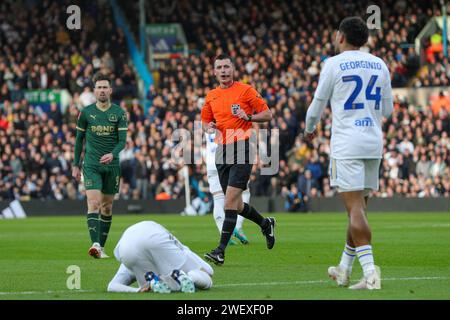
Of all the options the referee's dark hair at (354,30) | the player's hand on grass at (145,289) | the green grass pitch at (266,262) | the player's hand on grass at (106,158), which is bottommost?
the green grass pitch at (266,262)

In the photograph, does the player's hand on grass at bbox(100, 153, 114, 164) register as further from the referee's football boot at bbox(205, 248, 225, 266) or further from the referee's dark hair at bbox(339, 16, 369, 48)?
the referee's dark hair at bbox(339, 16, 369, 48)

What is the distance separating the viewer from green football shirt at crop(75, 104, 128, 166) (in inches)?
654

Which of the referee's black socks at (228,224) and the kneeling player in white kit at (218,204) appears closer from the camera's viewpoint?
the referee's black socks at (228,224)

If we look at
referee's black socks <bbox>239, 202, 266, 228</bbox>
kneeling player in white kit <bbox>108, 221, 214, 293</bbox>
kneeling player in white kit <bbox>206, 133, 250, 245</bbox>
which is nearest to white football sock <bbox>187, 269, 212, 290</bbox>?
kneeling player in white kit <bbox>108, 221, 214, 293</bbox>

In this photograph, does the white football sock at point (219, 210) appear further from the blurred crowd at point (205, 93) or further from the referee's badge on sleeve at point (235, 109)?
the blurred crowd at point (205, 93)

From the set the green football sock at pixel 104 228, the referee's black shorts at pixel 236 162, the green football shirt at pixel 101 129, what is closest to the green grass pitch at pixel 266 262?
the green football sock at pixel 104 228

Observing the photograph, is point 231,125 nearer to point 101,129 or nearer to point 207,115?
point 207,115

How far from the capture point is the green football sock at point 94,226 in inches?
645

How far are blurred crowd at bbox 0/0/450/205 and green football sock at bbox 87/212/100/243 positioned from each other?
18.5 m

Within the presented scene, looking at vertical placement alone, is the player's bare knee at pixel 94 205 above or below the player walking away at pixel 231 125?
below

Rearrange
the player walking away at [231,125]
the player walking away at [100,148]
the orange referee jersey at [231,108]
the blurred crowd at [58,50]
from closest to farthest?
1. the player walking away at [231,125]
2. the orange referee jersey at [231,108]
3. the player walking away at [100,148]
4. the blurred crowd at [58,50]

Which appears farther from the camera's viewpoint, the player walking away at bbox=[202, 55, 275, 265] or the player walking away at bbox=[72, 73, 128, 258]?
the player walking away at bbox=[72, 73, 128, 258]

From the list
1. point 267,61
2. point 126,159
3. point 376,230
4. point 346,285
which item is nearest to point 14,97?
point 126,159
